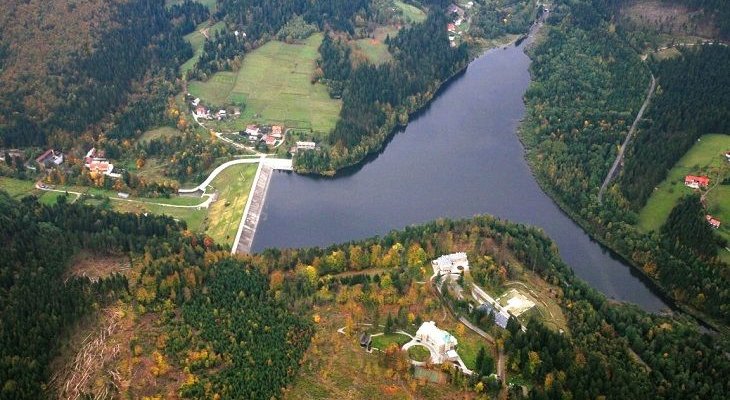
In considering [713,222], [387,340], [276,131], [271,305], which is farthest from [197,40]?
[713,222]

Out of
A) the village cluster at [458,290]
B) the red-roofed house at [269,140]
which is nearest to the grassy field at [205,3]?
the red-roofed house at [269,140]

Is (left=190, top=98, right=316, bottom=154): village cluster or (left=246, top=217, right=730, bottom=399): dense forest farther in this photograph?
(left=190, top=98, right=316, bottom=154): village cluster

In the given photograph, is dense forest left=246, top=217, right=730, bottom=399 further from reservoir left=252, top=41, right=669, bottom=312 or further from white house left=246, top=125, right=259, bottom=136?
white house left=246, top=125, right=259, bottom=136

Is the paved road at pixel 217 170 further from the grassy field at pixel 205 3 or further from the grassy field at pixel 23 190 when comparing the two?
the grassy field at pixel 205 3

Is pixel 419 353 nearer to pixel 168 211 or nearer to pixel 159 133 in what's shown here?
pixel 168 211

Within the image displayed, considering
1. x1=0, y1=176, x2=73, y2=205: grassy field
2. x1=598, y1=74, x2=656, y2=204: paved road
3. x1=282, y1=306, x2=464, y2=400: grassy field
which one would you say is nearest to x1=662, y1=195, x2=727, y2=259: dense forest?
x1=598, y1=74, x2=656, y2=204: paved road

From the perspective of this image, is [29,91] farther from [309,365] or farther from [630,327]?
[630,327]
